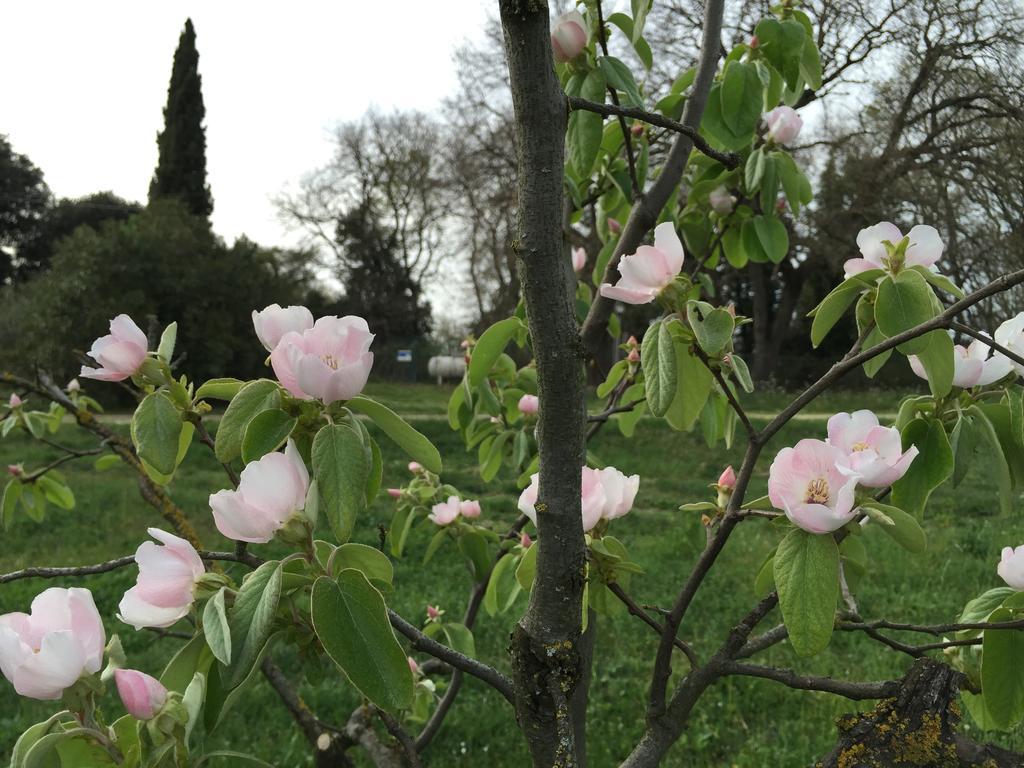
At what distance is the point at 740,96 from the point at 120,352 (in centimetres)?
108

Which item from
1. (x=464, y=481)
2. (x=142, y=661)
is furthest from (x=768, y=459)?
(x=142, y=661)

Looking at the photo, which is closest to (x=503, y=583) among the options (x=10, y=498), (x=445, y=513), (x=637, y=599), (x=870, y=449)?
(x=445, y=513)

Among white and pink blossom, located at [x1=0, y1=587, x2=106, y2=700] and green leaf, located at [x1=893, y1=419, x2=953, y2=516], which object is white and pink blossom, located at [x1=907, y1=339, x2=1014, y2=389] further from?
white and pink blossom, located at [x1=0, y1=587, x2=106, y2=700]

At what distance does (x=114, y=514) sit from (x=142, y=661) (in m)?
3.08

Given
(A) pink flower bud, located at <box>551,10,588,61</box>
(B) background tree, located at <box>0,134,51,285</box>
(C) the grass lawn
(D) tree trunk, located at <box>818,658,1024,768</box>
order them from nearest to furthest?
(D) tree trunk, located at <box>818,658,1024,768</box>
(A) pink flower bud, located at <box>551,10,588,61</box>
(C) the grass lawn
(B) background tree, located at <box>0,134,51,285</box>

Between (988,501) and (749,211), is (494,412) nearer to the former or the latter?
(749,211)

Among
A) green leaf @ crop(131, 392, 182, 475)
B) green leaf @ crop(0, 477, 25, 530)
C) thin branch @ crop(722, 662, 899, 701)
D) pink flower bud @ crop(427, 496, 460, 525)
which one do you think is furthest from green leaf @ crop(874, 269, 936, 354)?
green leaf @ crop(0, 477, 25, 530)

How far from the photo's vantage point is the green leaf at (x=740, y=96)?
1.41 meters

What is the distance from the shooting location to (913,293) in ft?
2.80

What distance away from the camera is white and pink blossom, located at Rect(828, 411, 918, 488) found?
750 mm

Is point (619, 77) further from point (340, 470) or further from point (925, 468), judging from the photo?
point (340, 470)

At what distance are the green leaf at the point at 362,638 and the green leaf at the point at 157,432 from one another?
0.28m

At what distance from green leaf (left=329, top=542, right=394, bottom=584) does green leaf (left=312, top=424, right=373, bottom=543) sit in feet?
0.25

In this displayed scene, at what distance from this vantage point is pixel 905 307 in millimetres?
859
